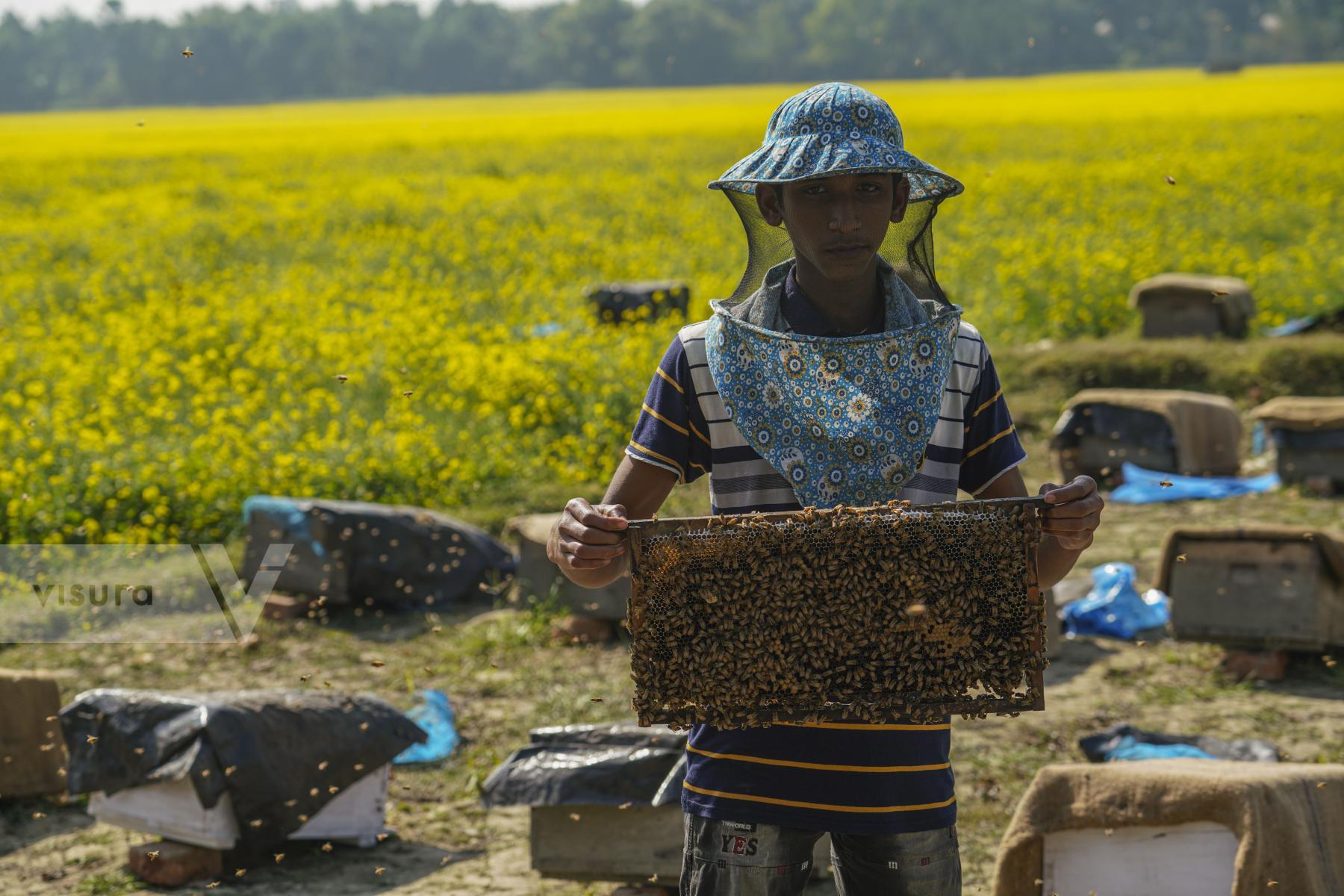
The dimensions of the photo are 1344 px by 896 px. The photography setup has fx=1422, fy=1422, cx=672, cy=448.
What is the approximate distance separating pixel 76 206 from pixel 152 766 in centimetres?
2154

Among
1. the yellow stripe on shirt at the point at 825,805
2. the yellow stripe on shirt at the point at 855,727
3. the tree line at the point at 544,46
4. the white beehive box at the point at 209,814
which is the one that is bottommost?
the white beehive box at the point at 209,814

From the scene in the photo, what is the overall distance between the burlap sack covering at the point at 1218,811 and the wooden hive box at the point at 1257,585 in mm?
2572

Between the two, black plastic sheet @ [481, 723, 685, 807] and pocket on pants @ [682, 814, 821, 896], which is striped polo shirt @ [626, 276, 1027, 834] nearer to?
pocket on pants @ [682, 814, 821, 896]

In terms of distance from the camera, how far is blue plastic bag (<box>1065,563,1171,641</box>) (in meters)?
6.84

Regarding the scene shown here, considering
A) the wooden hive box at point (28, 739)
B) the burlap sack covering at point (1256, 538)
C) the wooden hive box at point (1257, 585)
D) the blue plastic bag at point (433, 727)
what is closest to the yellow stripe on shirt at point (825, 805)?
the blue plastic bag at point (433, 727)

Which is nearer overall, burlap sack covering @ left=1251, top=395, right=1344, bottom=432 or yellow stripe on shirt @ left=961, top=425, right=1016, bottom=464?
yellow stripe on shirt @ left=961, top=425, right=1016, bottom=464

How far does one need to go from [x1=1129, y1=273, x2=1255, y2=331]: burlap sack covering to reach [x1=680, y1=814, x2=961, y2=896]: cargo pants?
10.8 meters

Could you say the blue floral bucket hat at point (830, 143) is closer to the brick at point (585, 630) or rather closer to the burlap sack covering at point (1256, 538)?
the burlap sack covering at point (1256, 538)

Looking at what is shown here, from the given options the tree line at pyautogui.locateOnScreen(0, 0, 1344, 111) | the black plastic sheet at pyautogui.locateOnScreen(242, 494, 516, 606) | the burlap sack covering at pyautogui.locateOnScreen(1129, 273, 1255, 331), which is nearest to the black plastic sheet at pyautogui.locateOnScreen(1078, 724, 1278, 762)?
the black plastic sheet at pyautogui.locateOnScreen(242, 494, 516, 606)

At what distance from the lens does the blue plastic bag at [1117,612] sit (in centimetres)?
684

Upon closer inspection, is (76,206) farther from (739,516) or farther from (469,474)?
(739,516)

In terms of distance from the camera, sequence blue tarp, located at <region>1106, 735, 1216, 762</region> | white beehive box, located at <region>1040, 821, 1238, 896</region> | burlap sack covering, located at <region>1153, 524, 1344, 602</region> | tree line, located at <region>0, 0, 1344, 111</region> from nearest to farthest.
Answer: white beehive box, located at <region>1040, 821, 1238, 896</region> < blue tarp, located at <region>1106, 735, 1216, 762</region> < burlap sack covering, located at <region>1153, 524, 1344, 602</region> < tree line, located at <region>0, 0, 1344, 111</region>

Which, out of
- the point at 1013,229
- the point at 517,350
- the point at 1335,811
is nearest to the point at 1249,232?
the point at 1013,229

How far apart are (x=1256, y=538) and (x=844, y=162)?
4.48 meters
